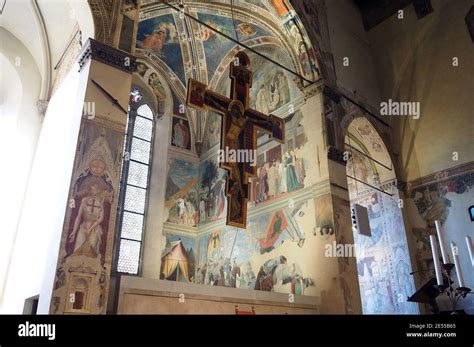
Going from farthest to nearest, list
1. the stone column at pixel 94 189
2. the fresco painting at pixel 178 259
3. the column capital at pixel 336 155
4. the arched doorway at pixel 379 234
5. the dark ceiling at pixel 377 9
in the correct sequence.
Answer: the dark ceiling at pixel 377 9 < the fresco painting at pixel 178 259 < the arched doorway at pixel 379 234 < the column capital at pixel 336 155 < the stone column at pixel 94 189

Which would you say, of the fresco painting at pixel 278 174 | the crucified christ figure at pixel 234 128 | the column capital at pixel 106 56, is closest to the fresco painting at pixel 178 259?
the fresco painting at pixel 278 174

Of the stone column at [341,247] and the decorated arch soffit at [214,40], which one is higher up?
the decorated arch soffit at [214,40]

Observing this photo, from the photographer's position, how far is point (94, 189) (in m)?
6.21

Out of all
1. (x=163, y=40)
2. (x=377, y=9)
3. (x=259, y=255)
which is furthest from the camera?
(x=377, y=9)

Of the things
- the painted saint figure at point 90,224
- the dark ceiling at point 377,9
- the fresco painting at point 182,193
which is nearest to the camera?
the painted saint figure at point 90,224

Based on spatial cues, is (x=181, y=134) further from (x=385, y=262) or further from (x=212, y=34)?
(x=385, y=262)

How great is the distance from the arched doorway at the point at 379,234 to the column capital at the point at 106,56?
710 centimetres

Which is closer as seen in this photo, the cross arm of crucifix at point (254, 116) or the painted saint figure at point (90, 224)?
the painted saint figure at point (90, 224)

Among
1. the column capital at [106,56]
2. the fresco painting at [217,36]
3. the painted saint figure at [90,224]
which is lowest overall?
the painted saint figure at [90,224]

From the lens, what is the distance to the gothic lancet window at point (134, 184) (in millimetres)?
11548

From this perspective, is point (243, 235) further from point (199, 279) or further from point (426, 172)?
point (426, 172)

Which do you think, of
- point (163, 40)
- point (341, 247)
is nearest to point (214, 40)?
point (163, 40)

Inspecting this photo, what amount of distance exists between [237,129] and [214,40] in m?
6.72

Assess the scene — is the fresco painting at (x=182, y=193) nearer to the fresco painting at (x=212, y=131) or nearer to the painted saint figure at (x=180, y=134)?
the painted saint figure at (x=180, y=134)
